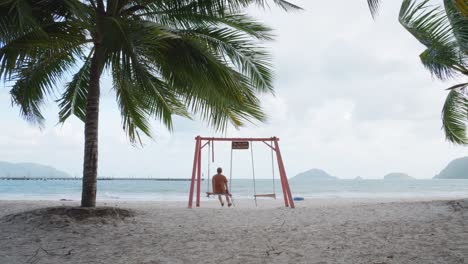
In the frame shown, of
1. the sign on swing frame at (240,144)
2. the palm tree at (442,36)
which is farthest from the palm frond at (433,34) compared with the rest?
the sign on swing frame at (240,144)

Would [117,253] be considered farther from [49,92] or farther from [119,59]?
[49,92]

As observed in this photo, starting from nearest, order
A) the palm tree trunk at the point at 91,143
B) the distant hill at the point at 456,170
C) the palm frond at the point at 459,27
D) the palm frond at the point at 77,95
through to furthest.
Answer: the palm frond at the point at 459,27
the palm tree trunk at the point at 91,143
the palm frond at the point at 77,95
the distant hill at the point at 456,170

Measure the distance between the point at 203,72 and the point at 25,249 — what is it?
13.0 ft

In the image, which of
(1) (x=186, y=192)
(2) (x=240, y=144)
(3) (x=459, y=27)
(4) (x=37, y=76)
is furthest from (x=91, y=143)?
(1) (x=186, y=192)

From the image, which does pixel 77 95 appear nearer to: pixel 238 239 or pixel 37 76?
pixel 37 76

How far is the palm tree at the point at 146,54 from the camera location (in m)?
6.52

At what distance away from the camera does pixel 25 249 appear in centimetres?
560

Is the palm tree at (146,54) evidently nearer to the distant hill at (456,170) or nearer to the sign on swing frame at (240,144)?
the sign on swing frame at (240,144)

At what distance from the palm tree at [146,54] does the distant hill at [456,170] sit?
612ft

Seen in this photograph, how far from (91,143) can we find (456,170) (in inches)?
7913

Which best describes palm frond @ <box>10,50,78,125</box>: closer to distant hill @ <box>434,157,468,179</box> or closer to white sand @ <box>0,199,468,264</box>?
white sand @ <box>0,199,468,264</box>

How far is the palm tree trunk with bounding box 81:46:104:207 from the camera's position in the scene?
7906mm

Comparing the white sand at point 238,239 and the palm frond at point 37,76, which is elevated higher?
the palm frond at point 37,76

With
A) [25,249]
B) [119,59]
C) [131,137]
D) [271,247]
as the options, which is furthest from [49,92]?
[271,247]
